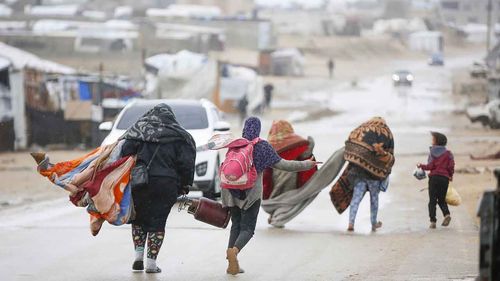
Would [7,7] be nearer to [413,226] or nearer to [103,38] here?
[103,38]

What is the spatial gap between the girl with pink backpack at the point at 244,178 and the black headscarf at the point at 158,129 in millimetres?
491

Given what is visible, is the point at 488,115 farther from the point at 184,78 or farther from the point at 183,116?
the point at 183,116

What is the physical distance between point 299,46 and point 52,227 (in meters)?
108

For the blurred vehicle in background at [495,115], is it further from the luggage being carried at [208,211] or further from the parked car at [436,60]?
the parked car at [436,60]

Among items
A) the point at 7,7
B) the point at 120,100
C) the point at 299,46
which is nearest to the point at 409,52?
the point at 299,46

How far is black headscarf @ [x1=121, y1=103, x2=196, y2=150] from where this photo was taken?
10484 mm

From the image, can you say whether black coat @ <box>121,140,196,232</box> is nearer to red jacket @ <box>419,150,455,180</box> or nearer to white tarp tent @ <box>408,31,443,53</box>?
red jacket @ <box>419,150,455,180</box>

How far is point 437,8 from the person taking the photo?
540 feet

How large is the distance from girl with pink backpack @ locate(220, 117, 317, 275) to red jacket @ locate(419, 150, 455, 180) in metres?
3.89

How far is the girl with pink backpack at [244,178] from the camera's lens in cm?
1085

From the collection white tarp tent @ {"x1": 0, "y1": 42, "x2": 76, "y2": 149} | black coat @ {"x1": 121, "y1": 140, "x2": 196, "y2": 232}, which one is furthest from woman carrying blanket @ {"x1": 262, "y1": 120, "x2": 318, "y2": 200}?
white tarp tent @ {"x1": 0, "y1": 42, "x2": 76, "y2": 149}

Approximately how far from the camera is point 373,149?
14.3 meters

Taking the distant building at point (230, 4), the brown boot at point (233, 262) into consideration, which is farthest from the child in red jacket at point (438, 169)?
the distant building at point (230, 4)

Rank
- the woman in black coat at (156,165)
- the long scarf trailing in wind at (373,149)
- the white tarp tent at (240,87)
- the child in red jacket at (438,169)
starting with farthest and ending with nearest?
1. the white tarp tent at (240,87)
2. the child in red jacket at (438,169)
3. the long scarf trailing in wind at (373,149)
4. the woman in black coat at (156,165)
